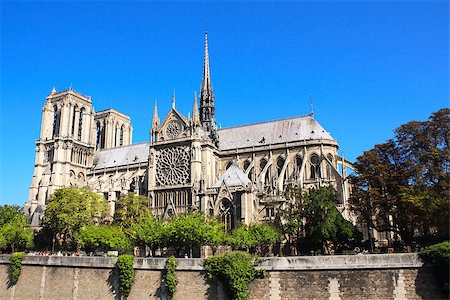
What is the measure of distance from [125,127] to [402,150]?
243 ft

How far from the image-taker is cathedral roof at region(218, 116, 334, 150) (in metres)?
63.4

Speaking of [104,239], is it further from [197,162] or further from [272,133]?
[272,133]

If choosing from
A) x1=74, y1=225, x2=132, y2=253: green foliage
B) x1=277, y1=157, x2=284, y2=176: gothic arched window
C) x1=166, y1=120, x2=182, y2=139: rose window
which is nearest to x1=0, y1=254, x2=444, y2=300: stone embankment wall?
x1=74, y1=225, x2=132, y2=253: green foliage

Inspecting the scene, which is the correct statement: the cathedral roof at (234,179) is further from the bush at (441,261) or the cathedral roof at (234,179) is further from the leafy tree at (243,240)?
the bush at (441,261)

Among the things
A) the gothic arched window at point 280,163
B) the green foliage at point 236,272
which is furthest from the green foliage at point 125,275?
the gothic arched window at point 280,163

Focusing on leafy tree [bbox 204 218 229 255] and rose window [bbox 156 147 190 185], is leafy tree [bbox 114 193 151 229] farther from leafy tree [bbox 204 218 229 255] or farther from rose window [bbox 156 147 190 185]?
leafy tree [bbox 204 218 229 255]

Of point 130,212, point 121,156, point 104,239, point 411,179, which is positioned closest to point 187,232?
point 104,239

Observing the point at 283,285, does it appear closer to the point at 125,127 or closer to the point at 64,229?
the point at 64,229

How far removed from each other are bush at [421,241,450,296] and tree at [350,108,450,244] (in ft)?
18.6

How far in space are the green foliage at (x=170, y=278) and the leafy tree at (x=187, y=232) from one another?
7372mm

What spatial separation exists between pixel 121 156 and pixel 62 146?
35.6ft

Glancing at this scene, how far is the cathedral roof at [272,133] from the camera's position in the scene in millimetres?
63406

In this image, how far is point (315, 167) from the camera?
59.5 metres

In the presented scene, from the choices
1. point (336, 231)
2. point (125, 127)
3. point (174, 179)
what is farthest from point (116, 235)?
point (125, 127)
